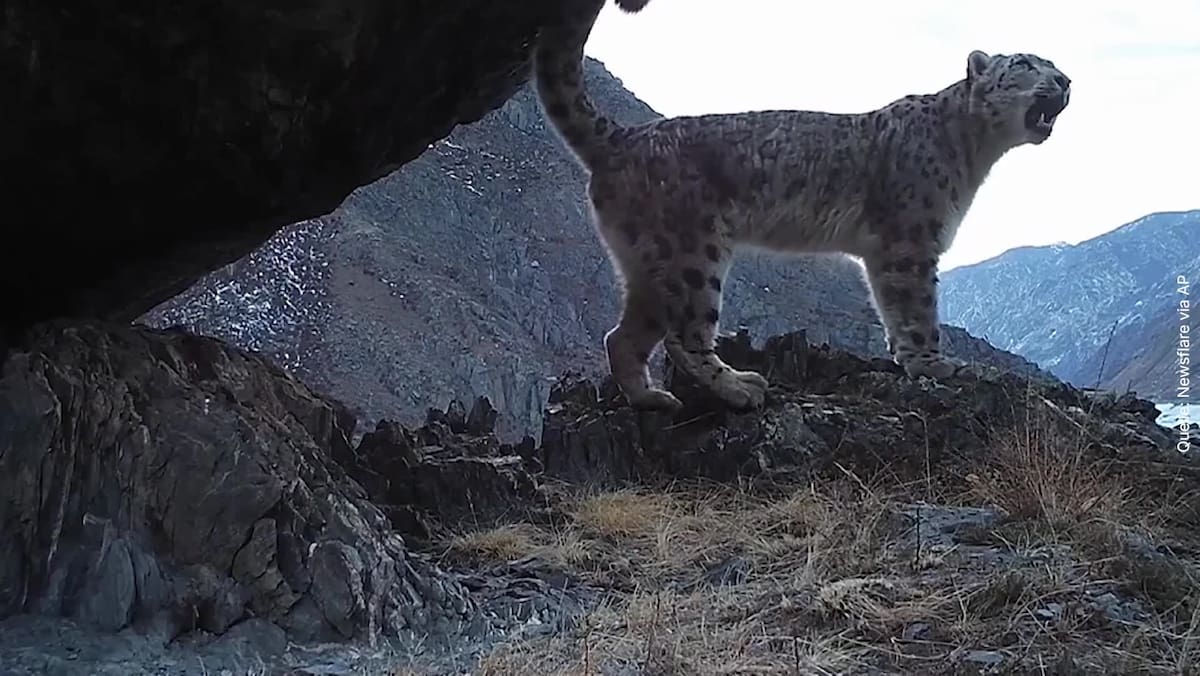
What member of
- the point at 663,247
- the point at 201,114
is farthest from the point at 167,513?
the point at 663,247

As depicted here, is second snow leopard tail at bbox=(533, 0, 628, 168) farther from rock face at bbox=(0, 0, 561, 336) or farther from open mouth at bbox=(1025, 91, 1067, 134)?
open mouth at bbox=(1025, 91, 1067, 134)

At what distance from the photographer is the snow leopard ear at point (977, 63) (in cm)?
795

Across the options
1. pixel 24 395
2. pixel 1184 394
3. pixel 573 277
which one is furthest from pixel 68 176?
pixel 573 277

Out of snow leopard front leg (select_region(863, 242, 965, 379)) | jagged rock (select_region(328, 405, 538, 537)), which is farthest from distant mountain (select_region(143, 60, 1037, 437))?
jagged rock (select_region(328, 405, 538, 537))

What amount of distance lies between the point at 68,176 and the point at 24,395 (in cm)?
73

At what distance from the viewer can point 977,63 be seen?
26.2ft

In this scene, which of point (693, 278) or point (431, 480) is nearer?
point (431, 480)

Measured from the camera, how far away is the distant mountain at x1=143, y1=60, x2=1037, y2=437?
105 feet

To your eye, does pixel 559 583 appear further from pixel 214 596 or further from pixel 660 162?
pixel 660 162

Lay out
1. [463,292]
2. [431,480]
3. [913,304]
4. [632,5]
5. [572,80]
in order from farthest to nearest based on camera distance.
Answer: [463,292] < [913,304] < [572,80] < [431,480] < [632,5]

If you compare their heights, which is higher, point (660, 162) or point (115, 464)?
point (660, 162)

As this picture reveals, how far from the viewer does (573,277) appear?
43656 millimetres

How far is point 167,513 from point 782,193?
461cm

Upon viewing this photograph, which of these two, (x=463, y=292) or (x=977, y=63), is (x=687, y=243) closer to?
(x=977, y=63)
